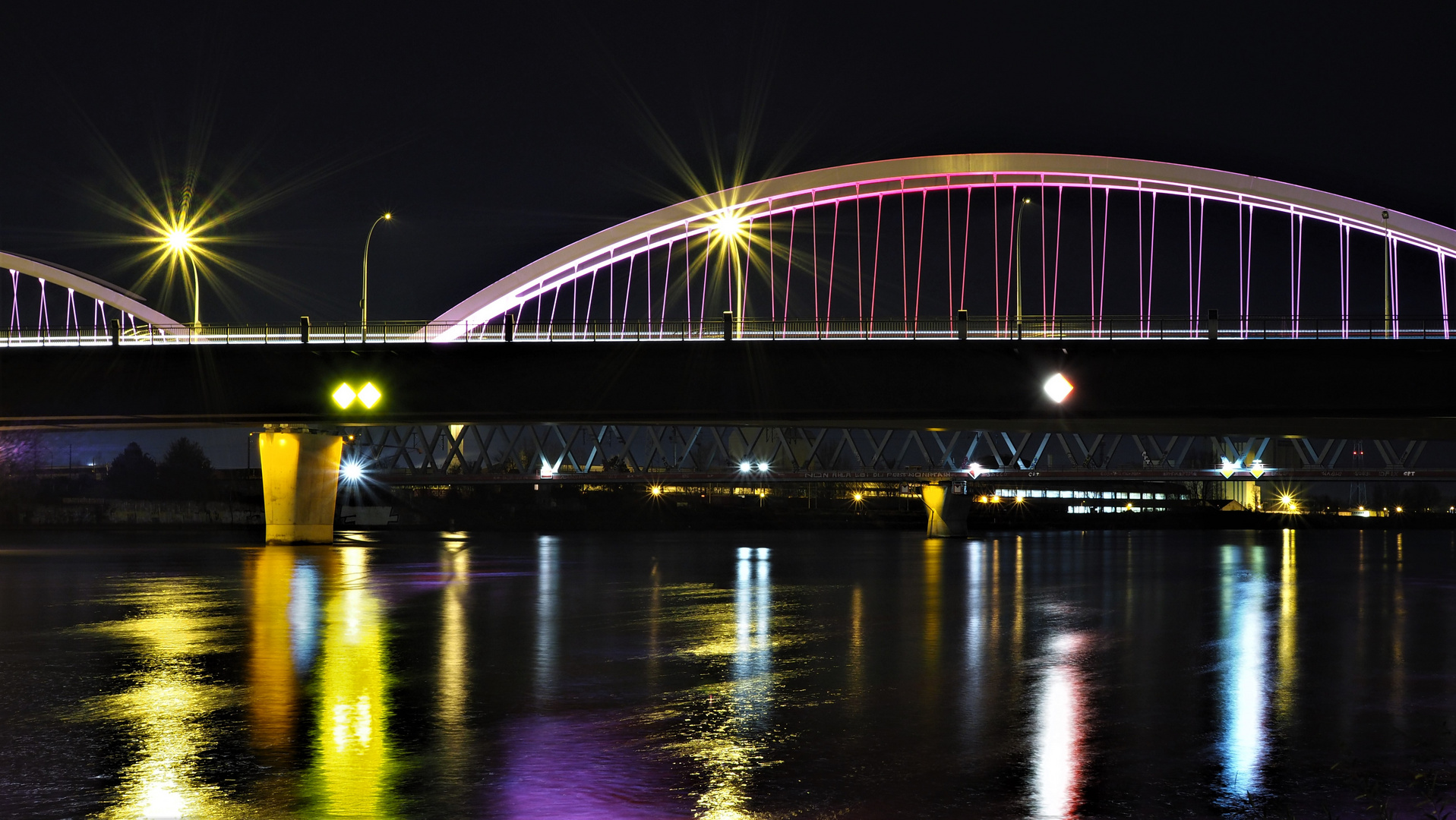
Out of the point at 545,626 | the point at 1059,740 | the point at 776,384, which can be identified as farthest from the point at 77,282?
the point at 1059,740

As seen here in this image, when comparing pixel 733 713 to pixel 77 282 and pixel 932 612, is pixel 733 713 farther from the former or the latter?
pixel 77 282

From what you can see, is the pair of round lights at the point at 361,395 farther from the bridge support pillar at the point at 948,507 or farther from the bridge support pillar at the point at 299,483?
the bridge support pillar at the point at 948,507

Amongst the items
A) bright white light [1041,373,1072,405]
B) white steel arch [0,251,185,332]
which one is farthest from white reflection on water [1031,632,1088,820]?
white steel arch [0,251,185,332]

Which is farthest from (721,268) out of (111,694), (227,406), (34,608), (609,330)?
(111,694)

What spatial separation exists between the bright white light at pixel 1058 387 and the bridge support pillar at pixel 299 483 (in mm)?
31903

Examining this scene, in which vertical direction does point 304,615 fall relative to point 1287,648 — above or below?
above

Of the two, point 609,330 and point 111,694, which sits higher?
point 609,330

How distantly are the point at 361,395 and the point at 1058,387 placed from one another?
26.4 metres

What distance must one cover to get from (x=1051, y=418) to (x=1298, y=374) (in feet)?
26.9

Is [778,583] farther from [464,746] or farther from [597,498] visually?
[597,498]

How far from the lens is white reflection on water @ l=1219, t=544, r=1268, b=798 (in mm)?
13117

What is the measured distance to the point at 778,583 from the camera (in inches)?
1615

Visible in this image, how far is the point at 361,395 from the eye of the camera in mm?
53188

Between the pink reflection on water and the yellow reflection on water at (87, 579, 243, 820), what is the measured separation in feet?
7.92
